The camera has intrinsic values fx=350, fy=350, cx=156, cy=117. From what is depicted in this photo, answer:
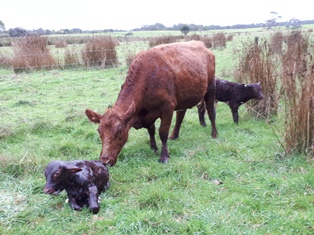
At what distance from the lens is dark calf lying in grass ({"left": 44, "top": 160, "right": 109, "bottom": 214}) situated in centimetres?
387

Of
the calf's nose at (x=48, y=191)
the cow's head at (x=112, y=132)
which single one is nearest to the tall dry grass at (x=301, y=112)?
the cow's head at (x=112, y=132)

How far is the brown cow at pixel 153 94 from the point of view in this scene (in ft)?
15.9

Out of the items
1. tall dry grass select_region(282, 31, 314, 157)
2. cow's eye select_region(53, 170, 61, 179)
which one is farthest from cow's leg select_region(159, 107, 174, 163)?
cow's eye select_region(53, 170, 61, 179)

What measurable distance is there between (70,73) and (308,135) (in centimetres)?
1160

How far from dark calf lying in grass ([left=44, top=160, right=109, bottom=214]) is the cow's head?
→ 0.55 m

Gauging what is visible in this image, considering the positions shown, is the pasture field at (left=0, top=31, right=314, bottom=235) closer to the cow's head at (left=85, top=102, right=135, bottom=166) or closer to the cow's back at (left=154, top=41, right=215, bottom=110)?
the cow's head at (left=85, top=102, right=135, bottom=166)

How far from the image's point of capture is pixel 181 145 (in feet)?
20.9

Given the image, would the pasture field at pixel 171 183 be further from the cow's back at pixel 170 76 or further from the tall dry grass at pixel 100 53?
the tall dry grass at pixel 100 53

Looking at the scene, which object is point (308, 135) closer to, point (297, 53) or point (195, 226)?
point (195, 226)

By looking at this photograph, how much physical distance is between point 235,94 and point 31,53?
10285mm

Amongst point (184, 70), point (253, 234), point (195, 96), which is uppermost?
point (184, 70)

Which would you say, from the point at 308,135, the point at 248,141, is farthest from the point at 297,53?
the point at 308,135

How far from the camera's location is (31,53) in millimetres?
14844

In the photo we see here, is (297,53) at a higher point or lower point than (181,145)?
higher
